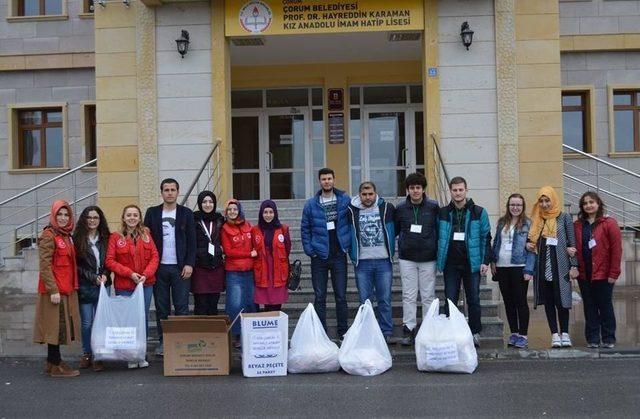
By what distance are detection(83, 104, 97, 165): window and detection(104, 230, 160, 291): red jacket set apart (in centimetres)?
914

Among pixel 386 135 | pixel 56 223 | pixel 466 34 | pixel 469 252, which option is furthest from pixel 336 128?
pixel 56 223

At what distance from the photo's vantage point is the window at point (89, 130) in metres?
15.9

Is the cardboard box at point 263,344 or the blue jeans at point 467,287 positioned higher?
the blue jeans at point 467,287

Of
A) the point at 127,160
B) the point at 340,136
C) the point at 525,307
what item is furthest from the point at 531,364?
the point at 340,136

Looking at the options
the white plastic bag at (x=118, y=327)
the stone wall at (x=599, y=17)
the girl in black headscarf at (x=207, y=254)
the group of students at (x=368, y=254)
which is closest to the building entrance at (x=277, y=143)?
the stone wall at (x=599, y=17)

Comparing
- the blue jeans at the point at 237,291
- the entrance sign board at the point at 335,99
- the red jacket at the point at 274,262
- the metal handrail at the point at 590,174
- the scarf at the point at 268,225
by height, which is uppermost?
the entrance sign board at the point at 335,99

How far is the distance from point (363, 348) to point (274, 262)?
4.63 ft

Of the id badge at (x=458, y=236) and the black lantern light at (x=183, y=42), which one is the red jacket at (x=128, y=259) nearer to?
the id badge at (x=458, y=236)

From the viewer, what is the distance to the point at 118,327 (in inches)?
275

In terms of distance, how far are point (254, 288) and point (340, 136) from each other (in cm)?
718

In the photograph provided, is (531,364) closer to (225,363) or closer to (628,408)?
(628,408)

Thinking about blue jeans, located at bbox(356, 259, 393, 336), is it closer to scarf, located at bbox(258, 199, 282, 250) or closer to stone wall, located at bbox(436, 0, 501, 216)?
scarf, located at bbox(258, 199, 282, 250)

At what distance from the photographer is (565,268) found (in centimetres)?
746

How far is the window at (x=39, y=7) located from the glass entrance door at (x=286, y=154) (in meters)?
5.46
